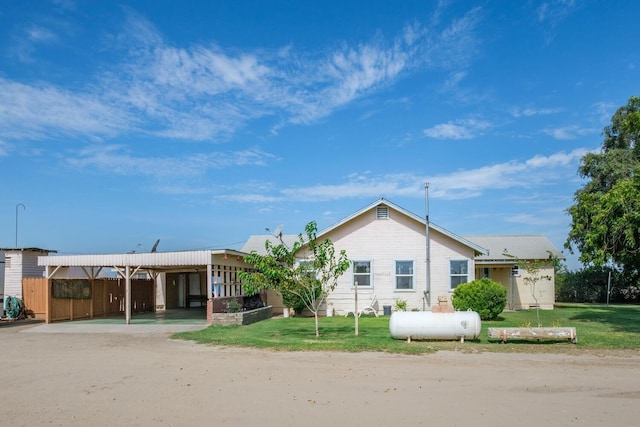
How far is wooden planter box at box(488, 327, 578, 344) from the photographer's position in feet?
44.9

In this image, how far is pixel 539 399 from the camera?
26.5 ft

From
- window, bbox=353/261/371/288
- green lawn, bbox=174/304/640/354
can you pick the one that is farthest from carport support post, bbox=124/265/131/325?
window, bbox=353/261/371/288

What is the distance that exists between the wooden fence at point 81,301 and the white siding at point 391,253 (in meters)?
10.5

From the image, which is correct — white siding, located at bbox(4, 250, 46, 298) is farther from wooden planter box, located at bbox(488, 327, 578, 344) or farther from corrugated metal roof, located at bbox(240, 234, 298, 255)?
wooden planter box, located at bbox(488, 327, 578, 344)

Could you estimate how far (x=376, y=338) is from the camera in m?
15.2

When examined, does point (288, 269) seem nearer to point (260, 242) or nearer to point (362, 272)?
point (362, 272)

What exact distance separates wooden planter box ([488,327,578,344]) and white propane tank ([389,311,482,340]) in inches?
21.5

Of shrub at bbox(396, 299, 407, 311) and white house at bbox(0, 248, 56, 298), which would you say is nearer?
shrub at bbox(396, 299, 407, 311)

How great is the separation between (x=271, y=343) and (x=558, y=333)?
24.3 feet

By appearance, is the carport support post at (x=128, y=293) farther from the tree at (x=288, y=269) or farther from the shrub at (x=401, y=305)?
the shrub at (x=401, y=305)

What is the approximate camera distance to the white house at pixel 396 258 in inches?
964

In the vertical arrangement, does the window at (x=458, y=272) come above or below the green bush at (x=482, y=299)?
above

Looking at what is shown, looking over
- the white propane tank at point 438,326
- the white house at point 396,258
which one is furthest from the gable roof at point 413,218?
the white propane tank at point 438,326

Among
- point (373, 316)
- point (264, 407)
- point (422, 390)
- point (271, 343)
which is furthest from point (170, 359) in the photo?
point (373, 316)
